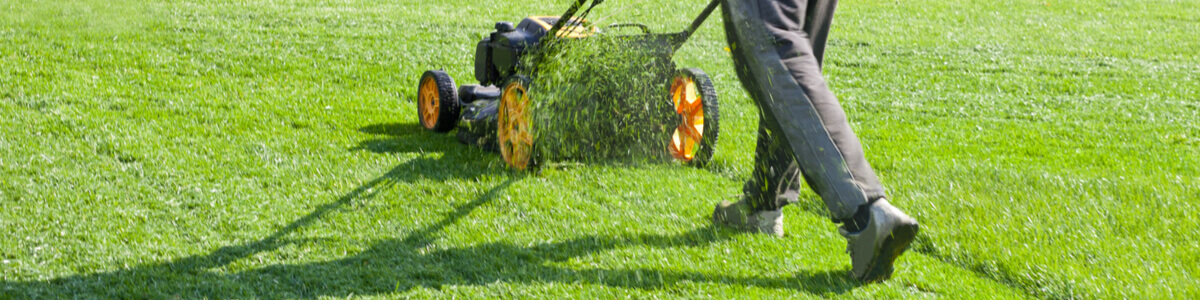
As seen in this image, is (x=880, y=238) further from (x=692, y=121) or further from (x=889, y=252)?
(x=692, y=121)

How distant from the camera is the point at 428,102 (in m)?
6.20

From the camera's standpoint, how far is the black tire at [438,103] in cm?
578

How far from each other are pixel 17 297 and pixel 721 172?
3.11 meters

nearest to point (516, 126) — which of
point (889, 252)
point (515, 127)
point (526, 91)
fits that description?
point (515, 127)

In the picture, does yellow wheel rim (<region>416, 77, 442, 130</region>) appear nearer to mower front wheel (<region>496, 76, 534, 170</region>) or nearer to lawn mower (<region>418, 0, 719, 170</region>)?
lawn mower (<region>418, 0, 719, 170</region>)

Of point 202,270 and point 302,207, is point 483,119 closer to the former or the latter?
point 302,207

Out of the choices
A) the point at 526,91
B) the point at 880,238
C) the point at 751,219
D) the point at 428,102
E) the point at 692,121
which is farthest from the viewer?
the point at 428,102

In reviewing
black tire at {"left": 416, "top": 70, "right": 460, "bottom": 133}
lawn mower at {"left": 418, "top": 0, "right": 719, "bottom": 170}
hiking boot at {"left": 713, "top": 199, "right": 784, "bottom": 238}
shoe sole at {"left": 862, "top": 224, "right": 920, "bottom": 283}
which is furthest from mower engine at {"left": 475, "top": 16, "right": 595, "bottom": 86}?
shoe sole at {"left": 862, "top": 224, "right": 920, "bottom": 283}

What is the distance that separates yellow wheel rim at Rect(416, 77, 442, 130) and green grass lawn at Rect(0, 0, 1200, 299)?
Result: 0.11 m

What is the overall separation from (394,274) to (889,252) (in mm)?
1651

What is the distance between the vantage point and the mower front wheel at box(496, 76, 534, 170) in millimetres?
4621

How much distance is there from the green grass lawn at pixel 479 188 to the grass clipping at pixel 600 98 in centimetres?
16

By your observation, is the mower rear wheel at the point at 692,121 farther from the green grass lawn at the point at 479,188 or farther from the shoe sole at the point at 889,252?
the shoe sole at the point at 889,252

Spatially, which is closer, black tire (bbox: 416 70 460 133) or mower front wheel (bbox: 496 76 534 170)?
mower front wheel (bbox: 496 76 534 170)
